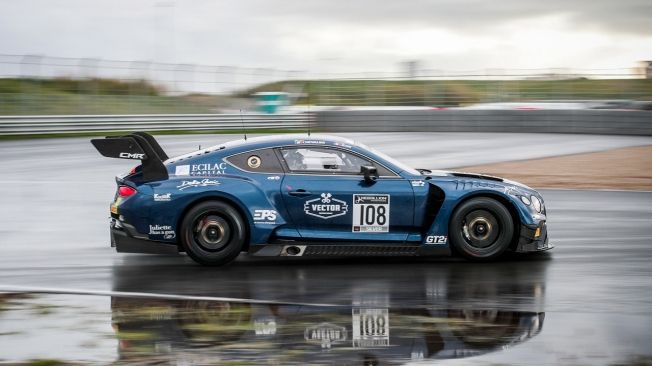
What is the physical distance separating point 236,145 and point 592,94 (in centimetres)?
2968

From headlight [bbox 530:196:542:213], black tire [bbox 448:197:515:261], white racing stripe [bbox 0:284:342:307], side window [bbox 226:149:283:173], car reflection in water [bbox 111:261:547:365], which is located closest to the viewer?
car reflection in water [bbox 111:261:547:365]

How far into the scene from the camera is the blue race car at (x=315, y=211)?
9539 mm

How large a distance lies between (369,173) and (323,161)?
0.51 m

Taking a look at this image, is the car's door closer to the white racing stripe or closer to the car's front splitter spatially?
the car's front splitter

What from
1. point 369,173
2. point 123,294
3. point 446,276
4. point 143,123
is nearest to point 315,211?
point 369,173

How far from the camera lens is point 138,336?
670 cm

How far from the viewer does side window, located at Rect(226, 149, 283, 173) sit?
973 cm

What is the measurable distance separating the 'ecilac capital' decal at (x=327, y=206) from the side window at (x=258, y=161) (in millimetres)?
493

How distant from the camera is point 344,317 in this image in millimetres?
7293

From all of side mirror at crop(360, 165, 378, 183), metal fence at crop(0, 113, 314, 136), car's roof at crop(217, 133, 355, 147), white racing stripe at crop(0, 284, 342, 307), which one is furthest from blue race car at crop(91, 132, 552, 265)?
metal fence at crop(0, 113, 314, 136)

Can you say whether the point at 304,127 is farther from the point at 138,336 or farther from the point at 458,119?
the point at 138,336

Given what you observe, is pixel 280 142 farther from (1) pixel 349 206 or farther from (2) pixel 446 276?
(2) pixel 446 276

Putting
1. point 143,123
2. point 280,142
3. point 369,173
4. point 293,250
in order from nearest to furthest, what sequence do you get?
point 369,173, point 293,250, point 280,142, point 143,123

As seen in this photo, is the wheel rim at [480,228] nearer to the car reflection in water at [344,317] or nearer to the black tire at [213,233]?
the car reflection in water at [344,317]
